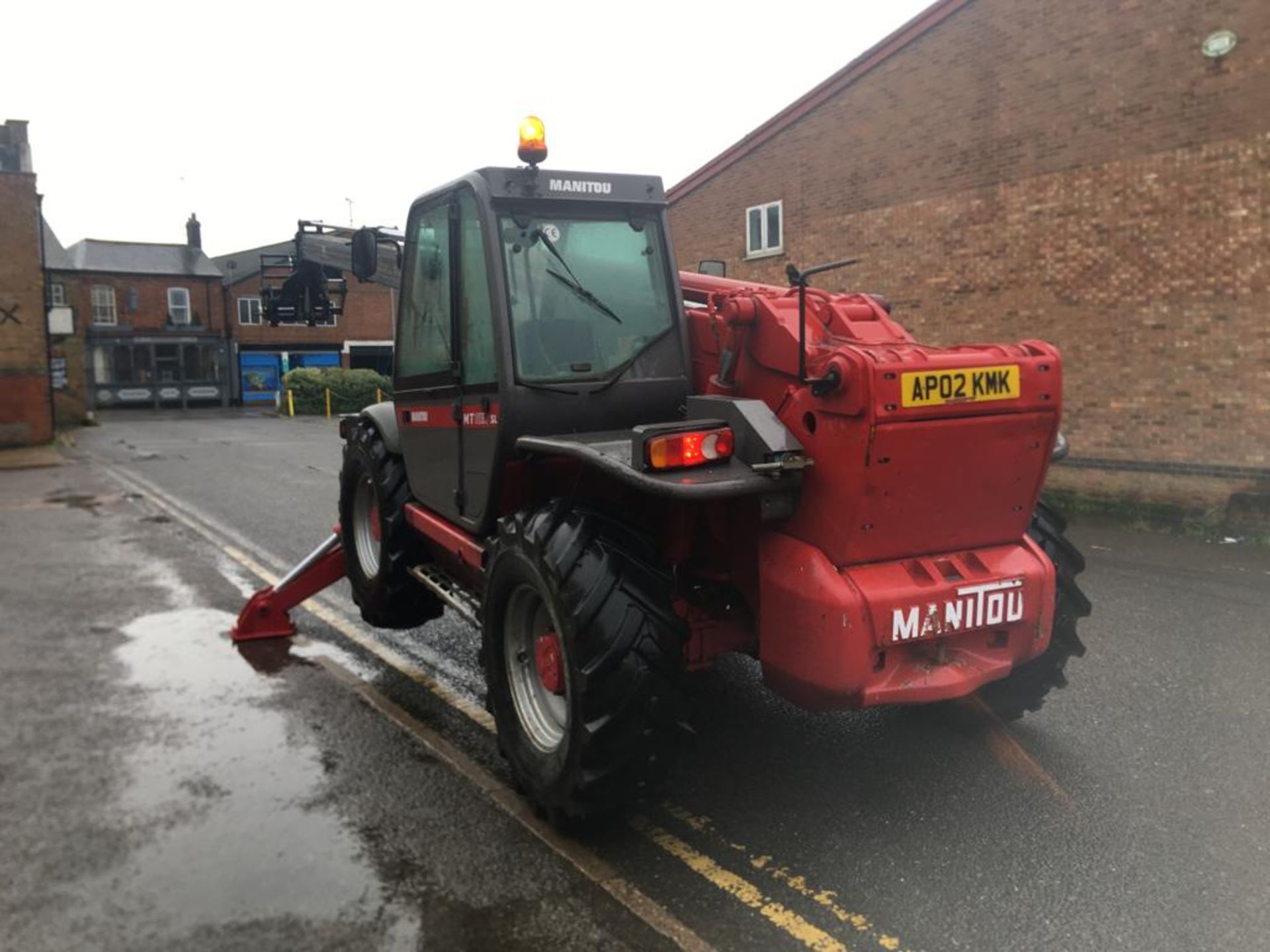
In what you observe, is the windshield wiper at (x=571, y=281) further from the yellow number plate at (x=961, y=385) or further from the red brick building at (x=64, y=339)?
the red brick building at (x=64, y=339)

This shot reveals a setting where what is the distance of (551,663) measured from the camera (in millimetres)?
3842

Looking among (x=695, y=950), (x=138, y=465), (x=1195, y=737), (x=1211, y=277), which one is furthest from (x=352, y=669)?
(x=138, y=465)

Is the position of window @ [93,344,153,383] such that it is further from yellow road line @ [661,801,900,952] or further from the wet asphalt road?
yellow road line @ [661,801,900,952]

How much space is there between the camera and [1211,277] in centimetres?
1020

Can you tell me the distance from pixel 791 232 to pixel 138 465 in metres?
12.8

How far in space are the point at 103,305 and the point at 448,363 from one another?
1803 inches

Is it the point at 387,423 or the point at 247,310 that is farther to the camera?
the point at 247,310

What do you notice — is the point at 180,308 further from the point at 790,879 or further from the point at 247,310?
the point at 790,879

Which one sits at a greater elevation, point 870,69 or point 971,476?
point 870,69

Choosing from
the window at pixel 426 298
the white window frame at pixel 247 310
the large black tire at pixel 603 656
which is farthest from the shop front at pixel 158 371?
the large black tire at pixel 603 656

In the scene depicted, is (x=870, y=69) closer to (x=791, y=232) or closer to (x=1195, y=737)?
(x=791, y=232)

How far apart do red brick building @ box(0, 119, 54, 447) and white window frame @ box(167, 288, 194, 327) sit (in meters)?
23.7

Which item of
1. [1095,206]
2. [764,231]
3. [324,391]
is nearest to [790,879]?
[1095,206]

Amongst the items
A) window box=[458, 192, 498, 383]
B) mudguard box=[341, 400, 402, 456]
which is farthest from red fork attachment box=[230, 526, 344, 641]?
window box=[458, 192, 498, 383]
